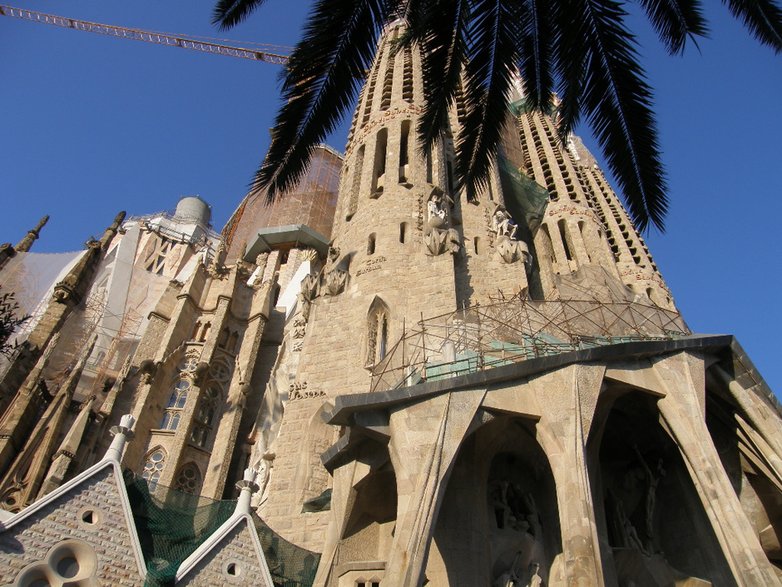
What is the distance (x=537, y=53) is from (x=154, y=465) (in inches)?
620

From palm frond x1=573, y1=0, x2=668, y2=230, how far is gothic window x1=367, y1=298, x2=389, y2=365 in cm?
707

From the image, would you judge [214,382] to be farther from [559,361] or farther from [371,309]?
[559,361]

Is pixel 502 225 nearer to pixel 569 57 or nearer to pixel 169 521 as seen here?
pixel 169 521

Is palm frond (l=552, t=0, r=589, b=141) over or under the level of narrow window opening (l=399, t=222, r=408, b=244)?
under

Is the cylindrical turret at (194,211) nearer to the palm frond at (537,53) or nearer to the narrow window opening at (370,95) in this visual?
the narrow window opening at (370,95)

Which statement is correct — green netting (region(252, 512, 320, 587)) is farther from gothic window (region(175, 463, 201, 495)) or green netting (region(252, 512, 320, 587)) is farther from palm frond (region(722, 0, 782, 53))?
palm frond (region(722, 0, 782, 53))

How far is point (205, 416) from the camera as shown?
63.5 feet

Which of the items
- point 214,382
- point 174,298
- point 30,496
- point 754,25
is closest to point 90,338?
point 174,298

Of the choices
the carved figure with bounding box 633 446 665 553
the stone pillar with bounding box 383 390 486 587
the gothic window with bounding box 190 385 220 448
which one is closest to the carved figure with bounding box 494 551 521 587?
the stone pillar with bounding box 383 390 486 587

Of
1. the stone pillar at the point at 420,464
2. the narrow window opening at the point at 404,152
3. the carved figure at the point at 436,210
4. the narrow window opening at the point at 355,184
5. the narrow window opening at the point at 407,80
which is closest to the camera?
the stone pillar at the point at 420,464

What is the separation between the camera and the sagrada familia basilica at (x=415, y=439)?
9250 mm

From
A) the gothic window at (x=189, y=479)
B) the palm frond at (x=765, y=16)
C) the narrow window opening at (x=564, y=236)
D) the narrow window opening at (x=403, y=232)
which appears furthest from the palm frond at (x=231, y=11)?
the narrow window opening at (x=564, y=236)

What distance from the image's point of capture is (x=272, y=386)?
16.9 meters

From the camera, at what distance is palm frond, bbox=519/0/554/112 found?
5922mm
